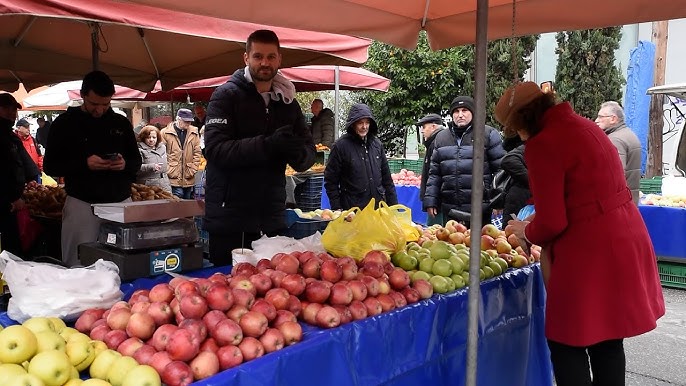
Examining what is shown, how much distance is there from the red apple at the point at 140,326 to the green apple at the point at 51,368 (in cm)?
26

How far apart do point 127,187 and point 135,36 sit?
5.19 feet

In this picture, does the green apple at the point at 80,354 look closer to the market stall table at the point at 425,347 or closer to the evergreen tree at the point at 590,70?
the market stall table at the point at 425,347

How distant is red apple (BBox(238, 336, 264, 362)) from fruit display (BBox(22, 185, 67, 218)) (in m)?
4.02

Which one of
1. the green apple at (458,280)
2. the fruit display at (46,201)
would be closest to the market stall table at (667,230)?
the green apple at (458,280)

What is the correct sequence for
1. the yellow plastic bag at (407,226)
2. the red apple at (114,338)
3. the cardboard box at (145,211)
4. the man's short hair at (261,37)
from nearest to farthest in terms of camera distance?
the red apple at (114,338), the cardboard box at (145,211), the man's short hair at (261,37), the yellow plastic bag at (407,226)

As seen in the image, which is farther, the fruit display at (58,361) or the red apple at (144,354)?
the red apple at (144,354)

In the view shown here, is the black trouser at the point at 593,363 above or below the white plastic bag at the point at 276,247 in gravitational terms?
below

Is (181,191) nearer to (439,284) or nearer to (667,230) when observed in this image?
(667,230)

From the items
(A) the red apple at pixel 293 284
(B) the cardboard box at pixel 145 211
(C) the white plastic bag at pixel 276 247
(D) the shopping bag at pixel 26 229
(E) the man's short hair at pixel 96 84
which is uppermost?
(E) the man's short hair at pixel 96 84

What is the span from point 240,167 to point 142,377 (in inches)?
64.7

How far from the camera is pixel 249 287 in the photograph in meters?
2.09

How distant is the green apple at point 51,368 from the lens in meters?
1.49

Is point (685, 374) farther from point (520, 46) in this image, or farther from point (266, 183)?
point (520, 46)

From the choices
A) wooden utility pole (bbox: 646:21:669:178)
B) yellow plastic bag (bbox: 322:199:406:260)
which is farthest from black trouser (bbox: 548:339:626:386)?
wooden utility pole (bbox: 646:21:669:178)
